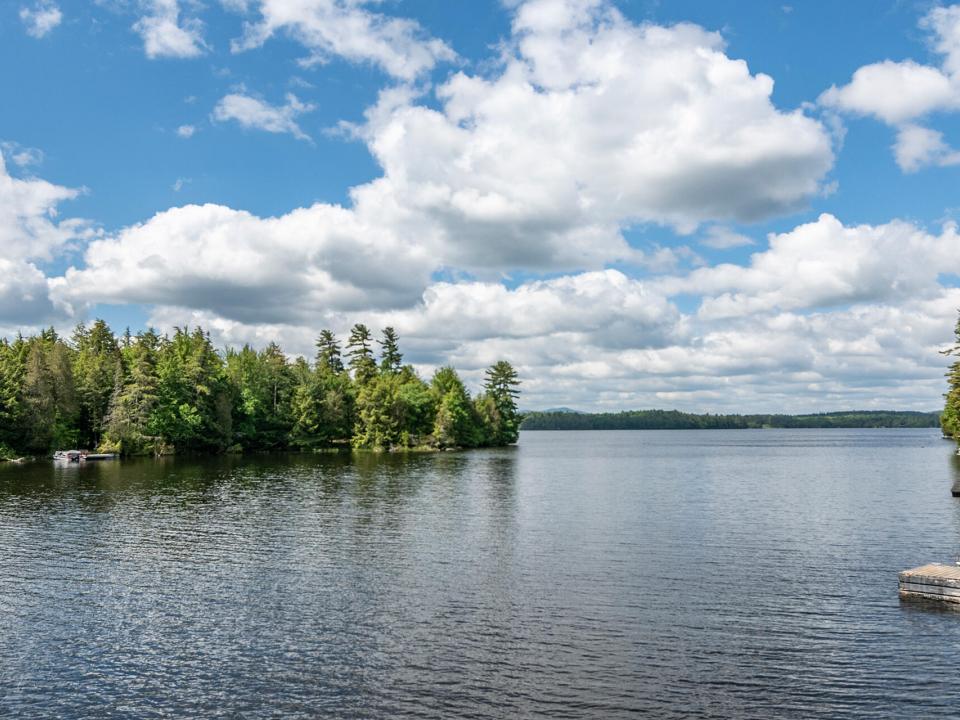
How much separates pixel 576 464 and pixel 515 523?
236 feet

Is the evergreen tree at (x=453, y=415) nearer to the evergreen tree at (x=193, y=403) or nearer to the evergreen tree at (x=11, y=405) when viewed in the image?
the evergreen tree at (x=193, y=403)

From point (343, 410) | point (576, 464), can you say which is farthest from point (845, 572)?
point (343, 410)

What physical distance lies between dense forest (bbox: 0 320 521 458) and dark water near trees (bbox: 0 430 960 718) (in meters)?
71.7

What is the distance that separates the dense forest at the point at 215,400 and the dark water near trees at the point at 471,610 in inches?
2823

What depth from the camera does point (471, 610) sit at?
30.6 meters

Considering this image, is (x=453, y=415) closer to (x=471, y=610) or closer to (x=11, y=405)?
(x=11, y=405)

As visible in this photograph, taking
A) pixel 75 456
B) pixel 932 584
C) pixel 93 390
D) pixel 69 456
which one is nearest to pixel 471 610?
pixel 932 584

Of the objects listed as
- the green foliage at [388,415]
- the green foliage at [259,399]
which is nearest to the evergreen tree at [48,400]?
the green foliage at [259,399]

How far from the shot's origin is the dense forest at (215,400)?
126 metres

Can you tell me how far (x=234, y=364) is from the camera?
156875mm

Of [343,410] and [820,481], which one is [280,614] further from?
[343,410]

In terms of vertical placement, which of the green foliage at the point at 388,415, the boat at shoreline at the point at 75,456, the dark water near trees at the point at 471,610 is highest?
the green foliage at the point at 388,415

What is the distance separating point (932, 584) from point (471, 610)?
21.1 meters

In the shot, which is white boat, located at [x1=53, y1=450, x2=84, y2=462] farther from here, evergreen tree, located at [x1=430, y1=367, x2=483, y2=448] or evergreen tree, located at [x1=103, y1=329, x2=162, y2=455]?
evergreen tree, located at [x1=430, y1=367, x2=483, y2=448]
